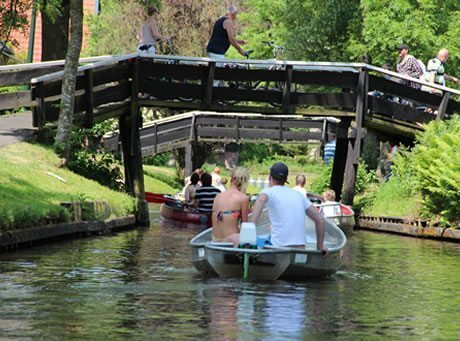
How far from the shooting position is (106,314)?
47.4 feet

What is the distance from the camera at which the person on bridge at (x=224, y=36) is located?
102ft

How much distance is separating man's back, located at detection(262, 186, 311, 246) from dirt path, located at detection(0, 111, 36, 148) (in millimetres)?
11111

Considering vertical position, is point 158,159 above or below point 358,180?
below

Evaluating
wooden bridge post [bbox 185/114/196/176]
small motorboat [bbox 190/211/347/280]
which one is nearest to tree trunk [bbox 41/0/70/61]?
wooden bridge post [bbox 185/114/196/176]

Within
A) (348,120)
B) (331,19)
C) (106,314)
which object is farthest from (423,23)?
(106,314)

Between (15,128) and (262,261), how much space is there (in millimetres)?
13773

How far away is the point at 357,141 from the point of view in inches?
1334

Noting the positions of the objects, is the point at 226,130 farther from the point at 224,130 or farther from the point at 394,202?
the point at 394,202

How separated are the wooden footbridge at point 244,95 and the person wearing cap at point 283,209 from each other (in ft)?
40.9

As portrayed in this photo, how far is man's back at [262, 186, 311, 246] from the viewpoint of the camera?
705 inches

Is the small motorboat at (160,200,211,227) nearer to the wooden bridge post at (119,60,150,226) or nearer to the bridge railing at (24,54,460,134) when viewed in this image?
the wooden bridge post at (119,60,150,226)

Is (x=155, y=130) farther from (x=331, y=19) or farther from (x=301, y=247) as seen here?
(x=301, y=247)

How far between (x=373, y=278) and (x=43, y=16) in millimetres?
17436

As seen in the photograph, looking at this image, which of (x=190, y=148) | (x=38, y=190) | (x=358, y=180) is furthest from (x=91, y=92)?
(x=190, y=148)
